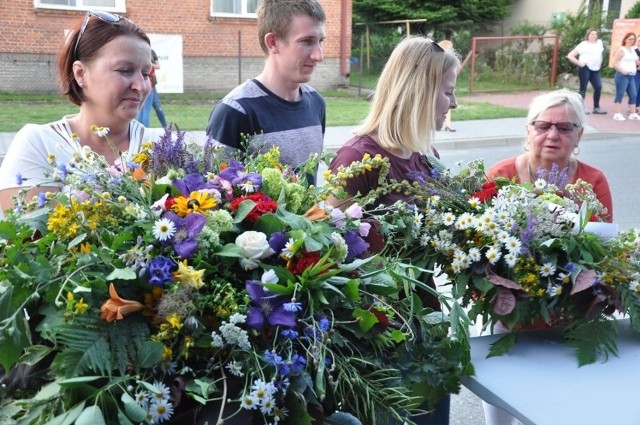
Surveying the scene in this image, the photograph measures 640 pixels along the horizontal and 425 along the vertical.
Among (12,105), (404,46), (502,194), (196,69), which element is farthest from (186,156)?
(196,69)

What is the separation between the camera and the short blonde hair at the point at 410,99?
2.58 metres

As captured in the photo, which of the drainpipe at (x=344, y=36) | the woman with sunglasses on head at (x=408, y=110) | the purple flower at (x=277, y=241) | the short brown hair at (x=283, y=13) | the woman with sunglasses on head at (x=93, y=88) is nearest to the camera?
the purple flower at (x=277, y=241)

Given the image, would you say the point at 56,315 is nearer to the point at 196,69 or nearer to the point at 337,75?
the point at 196,69

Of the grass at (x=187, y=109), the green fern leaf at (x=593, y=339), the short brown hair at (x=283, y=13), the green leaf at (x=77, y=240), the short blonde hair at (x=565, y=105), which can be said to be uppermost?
the short brown hair at (x=283, y=13)

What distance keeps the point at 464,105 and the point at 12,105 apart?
32.7 ft

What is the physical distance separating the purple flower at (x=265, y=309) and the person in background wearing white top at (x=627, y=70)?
588 inches

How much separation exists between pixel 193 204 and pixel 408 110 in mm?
1363

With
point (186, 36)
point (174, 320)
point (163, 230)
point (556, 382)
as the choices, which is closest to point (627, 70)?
point (186, 36)

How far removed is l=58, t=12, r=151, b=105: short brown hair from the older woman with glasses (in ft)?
5.43

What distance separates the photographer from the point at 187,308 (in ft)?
4.24

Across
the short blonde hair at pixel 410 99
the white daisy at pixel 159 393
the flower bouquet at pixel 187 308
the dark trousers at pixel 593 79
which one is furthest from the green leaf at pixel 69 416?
the dark trousers at pixel 593 79

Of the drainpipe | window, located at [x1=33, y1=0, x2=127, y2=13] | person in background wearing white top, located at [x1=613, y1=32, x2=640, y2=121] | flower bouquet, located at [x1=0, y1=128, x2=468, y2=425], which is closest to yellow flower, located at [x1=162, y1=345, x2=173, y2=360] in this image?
flower bouquet, located at [x1=0, y1=128, x2=468, y2=425]

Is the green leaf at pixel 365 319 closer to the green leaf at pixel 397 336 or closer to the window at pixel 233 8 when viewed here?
the green leaf at pixel 397 336

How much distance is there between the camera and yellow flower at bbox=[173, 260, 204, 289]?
1315mm
